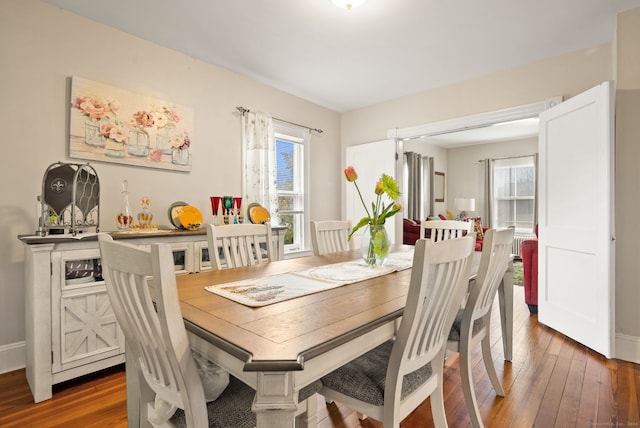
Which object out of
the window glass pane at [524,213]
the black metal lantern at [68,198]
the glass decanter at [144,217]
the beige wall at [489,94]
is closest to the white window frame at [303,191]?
the beige wall at [489,94]

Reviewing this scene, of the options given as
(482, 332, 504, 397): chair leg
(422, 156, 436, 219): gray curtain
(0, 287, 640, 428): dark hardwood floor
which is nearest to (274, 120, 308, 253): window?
(0, 287, 640, 428): dark hardwood floor

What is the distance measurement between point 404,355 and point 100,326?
1.97m

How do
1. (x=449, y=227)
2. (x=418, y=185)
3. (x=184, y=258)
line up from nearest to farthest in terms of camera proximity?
(x=184, y=258), (x=449, y=227), (x=418, y=185)

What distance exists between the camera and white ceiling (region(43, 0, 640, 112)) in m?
2.31

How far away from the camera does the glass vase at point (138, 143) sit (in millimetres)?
2606

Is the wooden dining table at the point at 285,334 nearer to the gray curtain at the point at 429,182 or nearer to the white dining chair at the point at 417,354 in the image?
the white dining chair at the point at 417,354

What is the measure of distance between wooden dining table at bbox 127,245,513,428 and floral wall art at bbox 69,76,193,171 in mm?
1697

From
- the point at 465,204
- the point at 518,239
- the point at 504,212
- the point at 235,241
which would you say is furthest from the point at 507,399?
the point at 504,212

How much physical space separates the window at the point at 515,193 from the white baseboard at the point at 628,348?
15.9 ft

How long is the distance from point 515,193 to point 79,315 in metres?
7.73

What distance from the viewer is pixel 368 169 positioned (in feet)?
14.5

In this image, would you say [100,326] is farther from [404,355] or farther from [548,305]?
[548,305]

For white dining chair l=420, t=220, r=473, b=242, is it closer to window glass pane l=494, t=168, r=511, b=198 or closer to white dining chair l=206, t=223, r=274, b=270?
white dining chair l=206, t=223, r=274, b=270

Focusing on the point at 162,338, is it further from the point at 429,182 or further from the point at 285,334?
the point at 429,182
